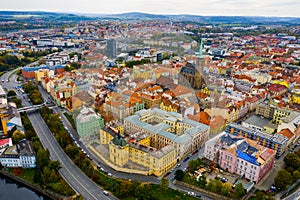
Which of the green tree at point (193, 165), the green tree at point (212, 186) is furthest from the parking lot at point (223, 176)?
the green tree at point (212, 186)

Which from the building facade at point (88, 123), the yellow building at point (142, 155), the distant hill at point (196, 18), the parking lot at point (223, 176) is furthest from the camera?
the distant hill at point (196, 18)

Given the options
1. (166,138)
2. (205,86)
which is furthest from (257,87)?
(166,138)

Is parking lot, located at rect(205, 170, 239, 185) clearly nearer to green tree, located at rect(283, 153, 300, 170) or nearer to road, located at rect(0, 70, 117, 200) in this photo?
green tree, located at rect(283, 153, 300, 170)

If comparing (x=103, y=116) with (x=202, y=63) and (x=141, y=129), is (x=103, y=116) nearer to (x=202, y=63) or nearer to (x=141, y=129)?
(x=141, y=129)

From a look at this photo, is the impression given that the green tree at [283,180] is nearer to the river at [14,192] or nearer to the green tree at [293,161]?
the green tree at [293,161]

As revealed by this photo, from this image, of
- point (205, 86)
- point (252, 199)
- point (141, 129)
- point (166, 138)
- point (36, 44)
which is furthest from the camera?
point (36, 44)

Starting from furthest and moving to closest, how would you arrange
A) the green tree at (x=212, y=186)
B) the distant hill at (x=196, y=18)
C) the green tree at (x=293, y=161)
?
the distant hill at (x=196, y=18) < the green tree at (x=293, y=161) < the green tree at (x=212, y=186)

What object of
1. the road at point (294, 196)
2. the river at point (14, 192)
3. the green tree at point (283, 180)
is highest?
the green tree at point (283, 180)

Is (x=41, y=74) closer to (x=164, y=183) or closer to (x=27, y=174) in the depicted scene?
(x=27, y=174)

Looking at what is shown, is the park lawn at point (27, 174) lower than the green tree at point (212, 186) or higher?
lower
